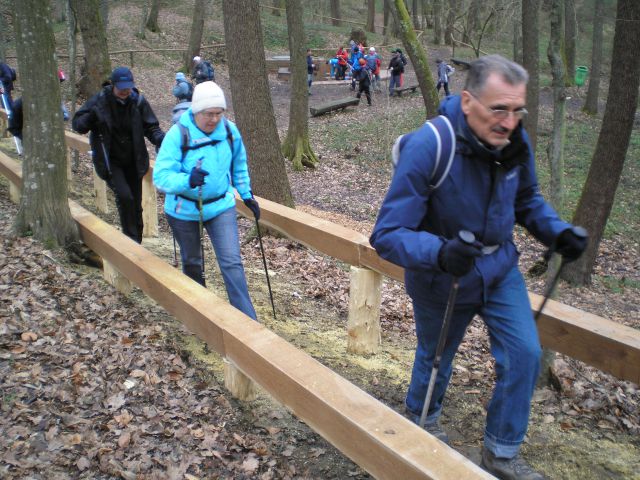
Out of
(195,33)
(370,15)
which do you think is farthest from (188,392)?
(370,15)

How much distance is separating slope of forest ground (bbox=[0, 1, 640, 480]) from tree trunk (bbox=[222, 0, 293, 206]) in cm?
168

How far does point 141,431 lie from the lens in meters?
3.78

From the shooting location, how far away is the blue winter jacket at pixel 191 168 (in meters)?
4.71

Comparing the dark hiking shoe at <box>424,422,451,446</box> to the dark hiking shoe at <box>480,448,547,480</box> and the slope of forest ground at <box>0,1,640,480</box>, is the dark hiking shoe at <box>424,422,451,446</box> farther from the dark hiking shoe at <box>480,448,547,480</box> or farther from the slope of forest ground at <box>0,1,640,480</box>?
the slope of forest ground at <box>0,1,640,480</box>

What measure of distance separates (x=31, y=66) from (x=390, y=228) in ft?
15.8

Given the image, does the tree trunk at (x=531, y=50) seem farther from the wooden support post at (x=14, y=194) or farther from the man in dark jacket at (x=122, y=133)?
the wooden support post at (x=14, y=194)

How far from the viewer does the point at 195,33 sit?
2848 cm

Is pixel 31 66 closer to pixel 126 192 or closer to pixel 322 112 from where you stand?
pixel 126 192

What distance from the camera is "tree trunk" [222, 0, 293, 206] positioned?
29.1 feet

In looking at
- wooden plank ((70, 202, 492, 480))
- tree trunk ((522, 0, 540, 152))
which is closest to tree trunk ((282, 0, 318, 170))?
tree trunk ((522, 0, 540, 152))

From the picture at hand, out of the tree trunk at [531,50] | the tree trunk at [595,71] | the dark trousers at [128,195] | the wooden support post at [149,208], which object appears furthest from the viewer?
the tree trunk at [595,71]

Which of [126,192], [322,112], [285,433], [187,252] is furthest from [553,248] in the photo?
[322,112]

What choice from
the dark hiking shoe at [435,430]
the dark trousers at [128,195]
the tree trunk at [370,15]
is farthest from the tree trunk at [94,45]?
the tree trunk at [370,15]

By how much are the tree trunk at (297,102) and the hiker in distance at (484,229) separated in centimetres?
1252
